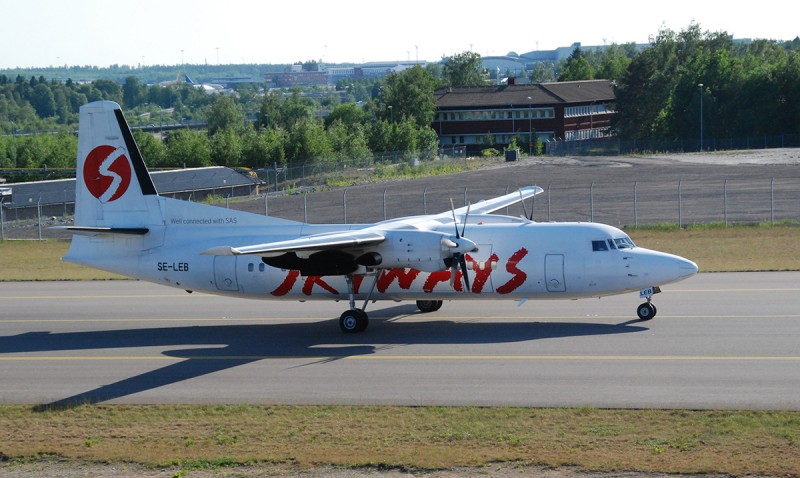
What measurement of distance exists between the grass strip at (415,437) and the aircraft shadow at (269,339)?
10.1 ft

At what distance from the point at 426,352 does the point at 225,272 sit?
6862 mm

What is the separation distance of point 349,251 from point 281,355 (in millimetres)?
3418

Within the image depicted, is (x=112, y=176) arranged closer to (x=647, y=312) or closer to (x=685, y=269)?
(x=647, y=312)

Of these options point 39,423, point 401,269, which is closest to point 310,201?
point 401,269

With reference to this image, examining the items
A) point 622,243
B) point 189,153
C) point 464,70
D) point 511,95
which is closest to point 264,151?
point 189,153

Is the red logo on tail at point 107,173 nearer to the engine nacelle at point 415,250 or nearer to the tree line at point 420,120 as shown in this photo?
the engine nacelle at point 415,250

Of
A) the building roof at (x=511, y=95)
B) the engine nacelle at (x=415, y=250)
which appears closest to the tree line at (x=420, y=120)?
the building roof at (x=511, y=95)

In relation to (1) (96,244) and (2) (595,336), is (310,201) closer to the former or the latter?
(1) (96,244)

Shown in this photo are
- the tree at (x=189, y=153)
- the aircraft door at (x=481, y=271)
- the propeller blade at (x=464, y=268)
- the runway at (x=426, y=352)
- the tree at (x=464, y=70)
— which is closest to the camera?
the runway at (x=426, y=352)

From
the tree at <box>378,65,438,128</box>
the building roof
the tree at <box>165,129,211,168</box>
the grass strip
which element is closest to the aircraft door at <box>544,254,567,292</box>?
the grass strip

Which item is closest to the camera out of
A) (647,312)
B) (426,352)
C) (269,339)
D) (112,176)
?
(426,352)

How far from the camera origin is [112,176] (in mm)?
27500

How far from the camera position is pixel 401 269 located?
25312 millimetres

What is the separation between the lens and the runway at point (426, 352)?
62.7 feet
